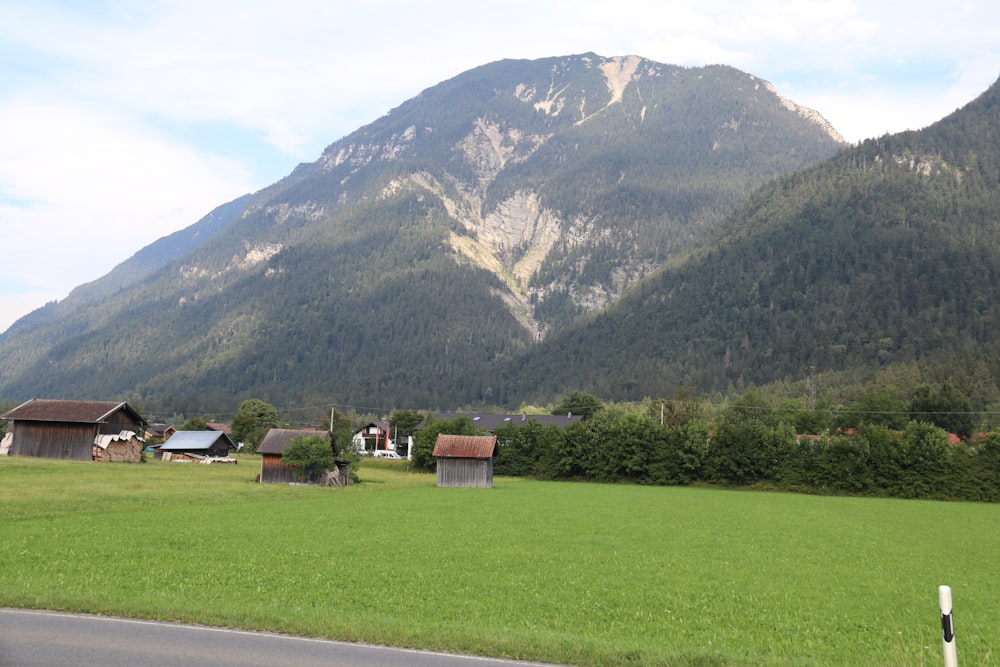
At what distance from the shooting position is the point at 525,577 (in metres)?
22.3

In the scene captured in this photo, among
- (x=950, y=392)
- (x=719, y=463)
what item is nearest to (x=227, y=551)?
(x=719, y=463)

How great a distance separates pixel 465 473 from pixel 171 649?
68.1 meters

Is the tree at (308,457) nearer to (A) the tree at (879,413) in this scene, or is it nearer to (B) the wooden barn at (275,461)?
(B) the wooden barn at (275,461)

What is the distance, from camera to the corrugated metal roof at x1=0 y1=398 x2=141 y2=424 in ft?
261

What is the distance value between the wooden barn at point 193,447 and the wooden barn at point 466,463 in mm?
42809

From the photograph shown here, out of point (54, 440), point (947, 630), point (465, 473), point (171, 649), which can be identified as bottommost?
A: point (465, 473)

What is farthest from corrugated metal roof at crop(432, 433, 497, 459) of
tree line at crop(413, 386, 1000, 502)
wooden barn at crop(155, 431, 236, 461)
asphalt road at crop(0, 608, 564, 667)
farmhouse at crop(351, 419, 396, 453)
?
farmhouse at crop(351, 419, 396, 453)

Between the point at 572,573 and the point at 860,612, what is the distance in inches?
322

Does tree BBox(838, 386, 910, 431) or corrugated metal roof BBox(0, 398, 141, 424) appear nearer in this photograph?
corrugated metal roof BBox(0, 398, 141, 424)

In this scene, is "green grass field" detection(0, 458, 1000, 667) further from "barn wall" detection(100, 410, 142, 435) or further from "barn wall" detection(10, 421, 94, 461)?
"barn wall" detection(100, 410, 142, 435)

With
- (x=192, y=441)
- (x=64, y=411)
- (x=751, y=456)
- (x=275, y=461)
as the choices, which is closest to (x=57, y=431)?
(x=64, y=411)

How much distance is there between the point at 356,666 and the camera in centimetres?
1264

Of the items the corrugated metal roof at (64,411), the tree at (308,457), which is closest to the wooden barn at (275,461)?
the tree at (308,457)

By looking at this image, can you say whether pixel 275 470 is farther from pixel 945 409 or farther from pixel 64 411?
pixel 945 409
